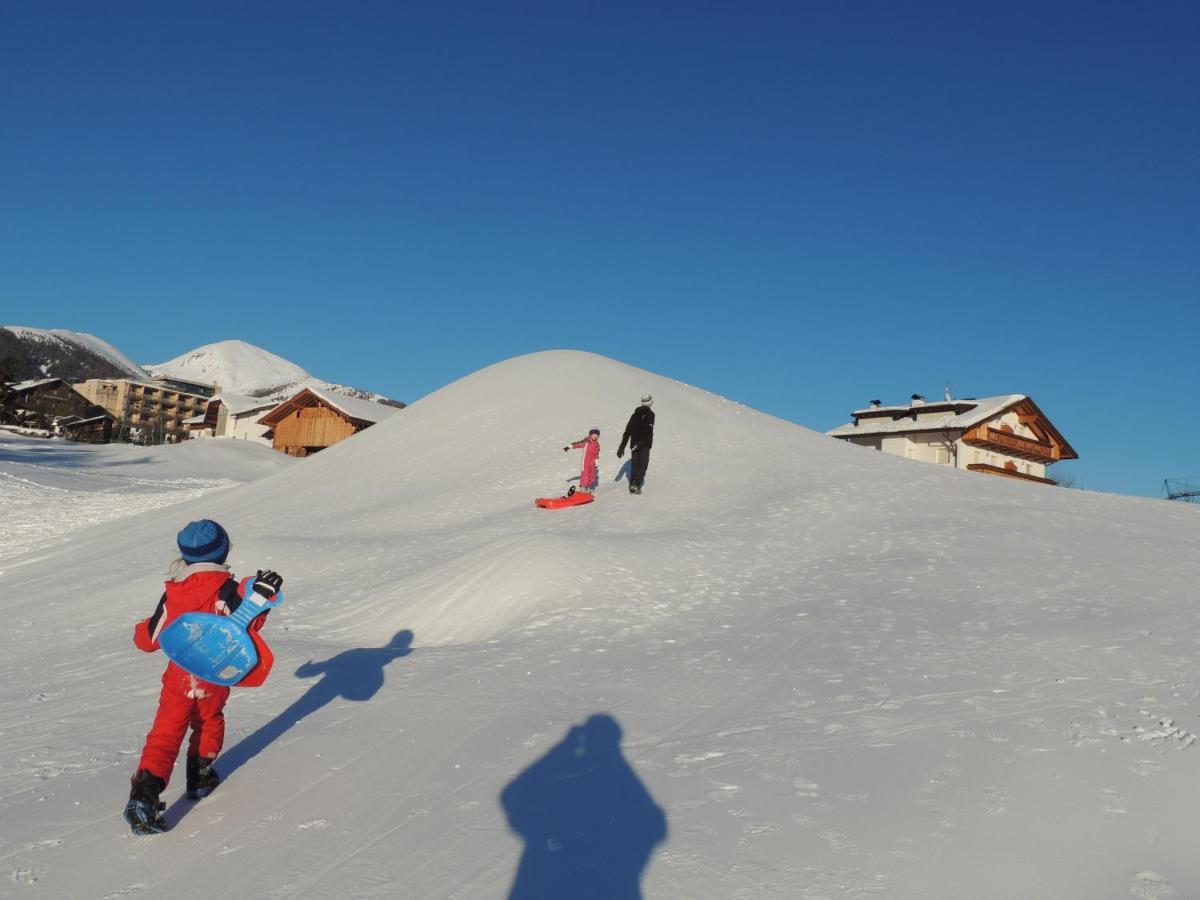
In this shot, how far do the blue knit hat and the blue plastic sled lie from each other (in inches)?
12.2

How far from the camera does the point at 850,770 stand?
4527 mm

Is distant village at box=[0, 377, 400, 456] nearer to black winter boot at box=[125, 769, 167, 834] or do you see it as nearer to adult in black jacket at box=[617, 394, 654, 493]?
adult in black jacket at box=[617, 394, 654, 493]

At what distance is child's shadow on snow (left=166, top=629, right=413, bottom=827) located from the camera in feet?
16.1

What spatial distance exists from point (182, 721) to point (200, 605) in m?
0.59

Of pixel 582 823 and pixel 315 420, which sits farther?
pixel 315 420

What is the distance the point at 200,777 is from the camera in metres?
4.39

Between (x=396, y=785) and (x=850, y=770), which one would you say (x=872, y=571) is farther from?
(x=396, y=785)

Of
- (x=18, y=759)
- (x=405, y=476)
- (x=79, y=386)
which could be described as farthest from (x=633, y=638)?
(x=79, y=386)

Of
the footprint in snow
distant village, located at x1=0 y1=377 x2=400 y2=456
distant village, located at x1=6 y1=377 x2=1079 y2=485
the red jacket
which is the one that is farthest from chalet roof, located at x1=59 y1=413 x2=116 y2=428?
the footprint in snow

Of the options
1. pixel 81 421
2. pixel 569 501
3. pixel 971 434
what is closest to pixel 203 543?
pixel 569 501

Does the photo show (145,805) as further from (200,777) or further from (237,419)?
(237,419)

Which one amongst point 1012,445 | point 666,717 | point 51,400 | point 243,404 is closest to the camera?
point 666,717

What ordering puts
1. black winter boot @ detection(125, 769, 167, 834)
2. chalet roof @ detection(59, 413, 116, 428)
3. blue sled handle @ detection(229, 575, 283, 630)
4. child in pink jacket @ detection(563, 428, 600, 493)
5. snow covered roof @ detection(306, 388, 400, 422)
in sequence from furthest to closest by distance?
chalet roof @ detection(59, 413, 116, 428) < snow covered roof @ detection(306, 388, 400, 422) < child in pink jacket @ detection(563, 428, 600, 493) < blue sled handle @ detection(229, 575, 283, 630) < black winter boot @ detection(125, 769, 167, 834)

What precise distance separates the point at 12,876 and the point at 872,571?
338 inches
